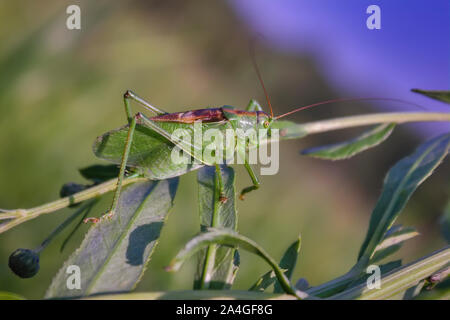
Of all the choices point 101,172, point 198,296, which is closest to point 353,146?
point 198,296

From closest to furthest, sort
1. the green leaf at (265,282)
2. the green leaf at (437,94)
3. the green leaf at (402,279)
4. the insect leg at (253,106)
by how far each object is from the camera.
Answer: the green leaf at (402,279)
the green leaf at (265,282)
the green leaf at (437,94)
the insect leg at (253,106)

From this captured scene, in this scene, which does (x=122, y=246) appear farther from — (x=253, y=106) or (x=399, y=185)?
(x=253, y=106)

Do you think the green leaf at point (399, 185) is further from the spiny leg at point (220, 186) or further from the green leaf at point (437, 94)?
the spiny leg at point (220, 186)

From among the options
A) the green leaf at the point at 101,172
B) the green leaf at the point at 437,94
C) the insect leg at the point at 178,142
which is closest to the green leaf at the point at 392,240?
the green leaf at the point at 437,94

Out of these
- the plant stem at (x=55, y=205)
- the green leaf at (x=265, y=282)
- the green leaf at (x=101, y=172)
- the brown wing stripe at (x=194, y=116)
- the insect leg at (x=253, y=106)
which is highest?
the insect leg at (x=253, y=106)

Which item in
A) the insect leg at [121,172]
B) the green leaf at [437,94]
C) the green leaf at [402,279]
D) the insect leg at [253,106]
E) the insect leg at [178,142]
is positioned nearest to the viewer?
the green leaf at [402,279]

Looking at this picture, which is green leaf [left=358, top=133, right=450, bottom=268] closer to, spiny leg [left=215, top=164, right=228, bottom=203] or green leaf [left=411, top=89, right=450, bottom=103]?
green leaf [left=411, top=89, right=450, bottom=103]

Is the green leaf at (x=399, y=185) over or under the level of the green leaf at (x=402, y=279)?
over

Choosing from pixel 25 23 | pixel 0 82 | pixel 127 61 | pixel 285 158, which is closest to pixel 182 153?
pixel 0 82

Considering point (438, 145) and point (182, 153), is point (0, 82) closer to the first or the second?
point (182, 153)
